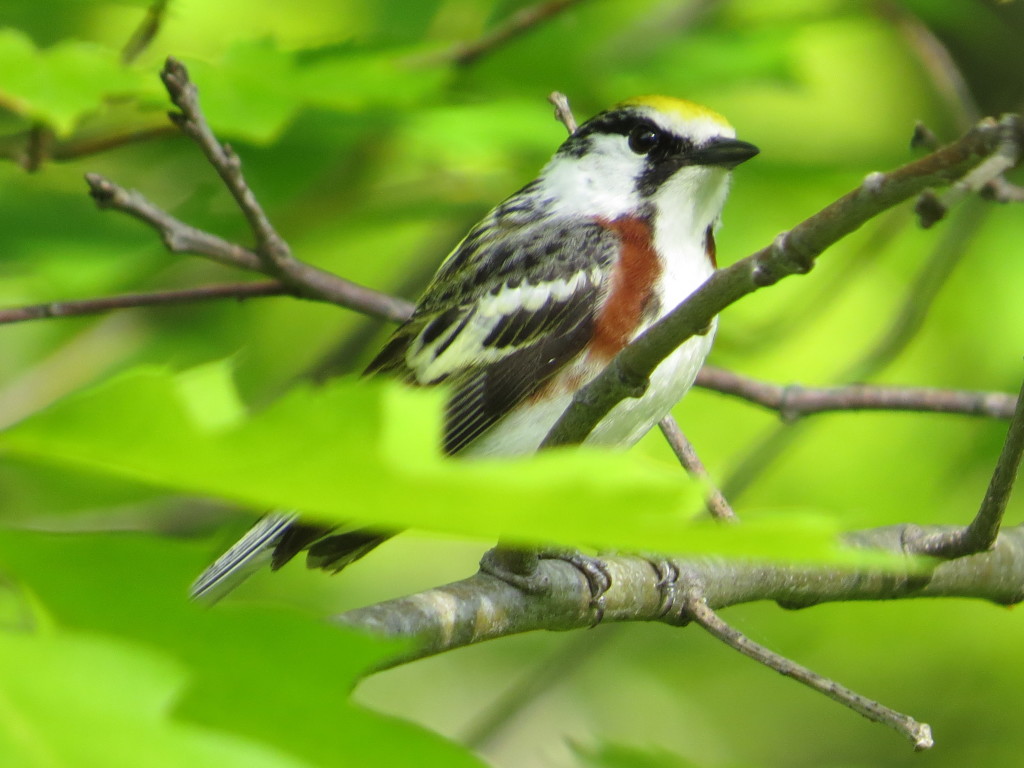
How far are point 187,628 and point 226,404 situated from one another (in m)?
0.14

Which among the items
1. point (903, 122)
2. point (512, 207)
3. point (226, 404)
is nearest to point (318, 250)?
point (512, 207)

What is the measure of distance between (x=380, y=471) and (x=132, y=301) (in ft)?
6.53

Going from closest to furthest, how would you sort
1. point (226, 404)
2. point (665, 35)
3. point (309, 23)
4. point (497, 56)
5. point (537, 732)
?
point (226, 404) → point (497, 56) → point (665, 35) → point (309, 23) → point (537, 732)

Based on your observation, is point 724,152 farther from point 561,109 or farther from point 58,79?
point 58,79

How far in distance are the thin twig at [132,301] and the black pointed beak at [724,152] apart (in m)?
1.07

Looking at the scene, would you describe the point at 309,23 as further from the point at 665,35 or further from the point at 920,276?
the point at 920,276

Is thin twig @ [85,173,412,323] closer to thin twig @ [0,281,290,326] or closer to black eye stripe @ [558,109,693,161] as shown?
thin twig @ [0,281,290,326]

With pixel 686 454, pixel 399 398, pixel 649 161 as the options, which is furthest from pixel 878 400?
pixel 399 398

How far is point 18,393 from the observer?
334 centimetres

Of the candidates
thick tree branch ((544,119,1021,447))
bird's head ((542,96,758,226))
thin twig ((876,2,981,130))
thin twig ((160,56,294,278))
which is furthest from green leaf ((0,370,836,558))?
thin twig ((876,2,981,130))

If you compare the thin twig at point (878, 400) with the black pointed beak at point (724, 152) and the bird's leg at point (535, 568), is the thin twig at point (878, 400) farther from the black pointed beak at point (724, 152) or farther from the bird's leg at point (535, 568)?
the bird's leg at point (535, 568)

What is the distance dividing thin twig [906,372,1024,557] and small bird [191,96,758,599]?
0.62 m

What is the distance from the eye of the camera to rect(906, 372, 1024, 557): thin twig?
1749mm

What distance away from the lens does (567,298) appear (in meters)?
2.90
